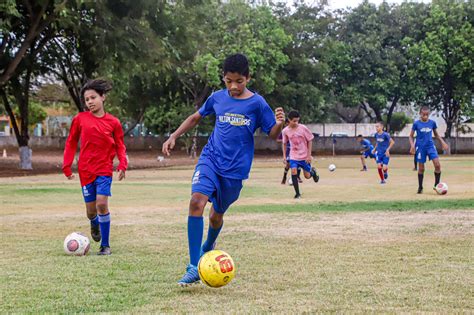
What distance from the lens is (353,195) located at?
64.1 ft

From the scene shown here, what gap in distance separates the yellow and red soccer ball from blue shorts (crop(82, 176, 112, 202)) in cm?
304

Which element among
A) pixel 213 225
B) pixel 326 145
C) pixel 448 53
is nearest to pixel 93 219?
pixel 213 225

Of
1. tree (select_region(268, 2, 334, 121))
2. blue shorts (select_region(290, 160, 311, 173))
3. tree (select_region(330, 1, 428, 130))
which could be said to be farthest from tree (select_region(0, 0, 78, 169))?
tree (select_region(330, 1, 428, 130))

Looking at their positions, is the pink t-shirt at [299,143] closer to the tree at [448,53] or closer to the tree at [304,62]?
the tree at [304,62]

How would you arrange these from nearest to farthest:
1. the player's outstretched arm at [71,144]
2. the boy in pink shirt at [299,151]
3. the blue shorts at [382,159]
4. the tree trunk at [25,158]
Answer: the player's outstretched arm at [71,144] < the boy in pink shirt at [299,151] < the blue shorts at [382,159] < the tree trunk at [25,158]

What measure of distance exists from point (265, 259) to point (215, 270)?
2.21 m

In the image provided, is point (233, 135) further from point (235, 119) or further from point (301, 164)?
point (301, 164)

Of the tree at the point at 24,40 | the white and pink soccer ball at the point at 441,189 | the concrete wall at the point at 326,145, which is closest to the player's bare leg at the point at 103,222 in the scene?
the white and pink soccer ball at the point at 441,189

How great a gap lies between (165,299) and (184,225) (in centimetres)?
610

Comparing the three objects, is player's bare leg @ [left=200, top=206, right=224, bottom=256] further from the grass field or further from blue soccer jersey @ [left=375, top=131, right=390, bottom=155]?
blue soccer jersey @ [left=375, top=131, right=390, bottom=155]

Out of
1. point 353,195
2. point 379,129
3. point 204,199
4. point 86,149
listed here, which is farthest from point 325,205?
point 379,129

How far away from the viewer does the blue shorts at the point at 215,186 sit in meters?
7.45

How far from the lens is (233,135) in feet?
24.7

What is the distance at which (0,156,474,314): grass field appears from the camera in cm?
646
